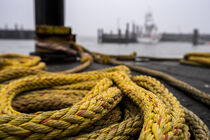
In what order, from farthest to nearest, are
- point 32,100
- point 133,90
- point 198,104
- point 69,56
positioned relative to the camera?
point 69,56 → point 198,104 → point 32,100 → point 133,90

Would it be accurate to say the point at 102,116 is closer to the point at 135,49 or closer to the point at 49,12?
the point at 49,12

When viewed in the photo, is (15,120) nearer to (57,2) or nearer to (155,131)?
(155,131)

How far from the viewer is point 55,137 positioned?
52 centimetres

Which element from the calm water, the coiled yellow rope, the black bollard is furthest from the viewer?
the calm water

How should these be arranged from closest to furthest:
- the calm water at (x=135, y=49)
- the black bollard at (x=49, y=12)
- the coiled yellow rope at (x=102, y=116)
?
the coiled yellow rope at (x=102, y=116), the black bollard at (x=49, y=12), the calm water at (x=135, y=49)

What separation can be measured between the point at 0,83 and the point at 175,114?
2.76ft

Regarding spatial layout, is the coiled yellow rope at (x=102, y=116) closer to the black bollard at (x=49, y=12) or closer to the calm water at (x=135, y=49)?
the black bollard at (x=49, y=12)

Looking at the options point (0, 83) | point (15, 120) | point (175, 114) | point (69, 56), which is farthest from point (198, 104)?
point (69, 56)

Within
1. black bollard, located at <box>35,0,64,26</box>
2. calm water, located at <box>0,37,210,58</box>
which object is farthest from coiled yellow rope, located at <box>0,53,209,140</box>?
calm water, located at <box>0,37,210,58</box>

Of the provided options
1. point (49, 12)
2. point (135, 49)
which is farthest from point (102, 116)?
point (135, 49)

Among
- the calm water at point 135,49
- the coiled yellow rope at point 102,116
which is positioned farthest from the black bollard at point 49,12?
the calm water at point 135,49

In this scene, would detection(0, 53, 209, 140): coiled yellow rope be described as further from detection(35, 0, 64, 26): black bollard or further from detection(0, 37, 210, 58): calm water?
detection(0, 37, 210, 58): calm water

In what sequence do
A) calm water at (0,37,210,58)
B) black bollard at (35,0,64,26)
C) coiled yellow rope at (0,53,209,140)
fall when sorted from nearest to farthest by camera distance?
coiled yellow rope at (0,53,209,140) < black bollard at (35,0,64,26) < calm water at (0,37,210,58)

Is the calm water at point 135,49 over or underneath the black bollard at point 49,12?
underneath
